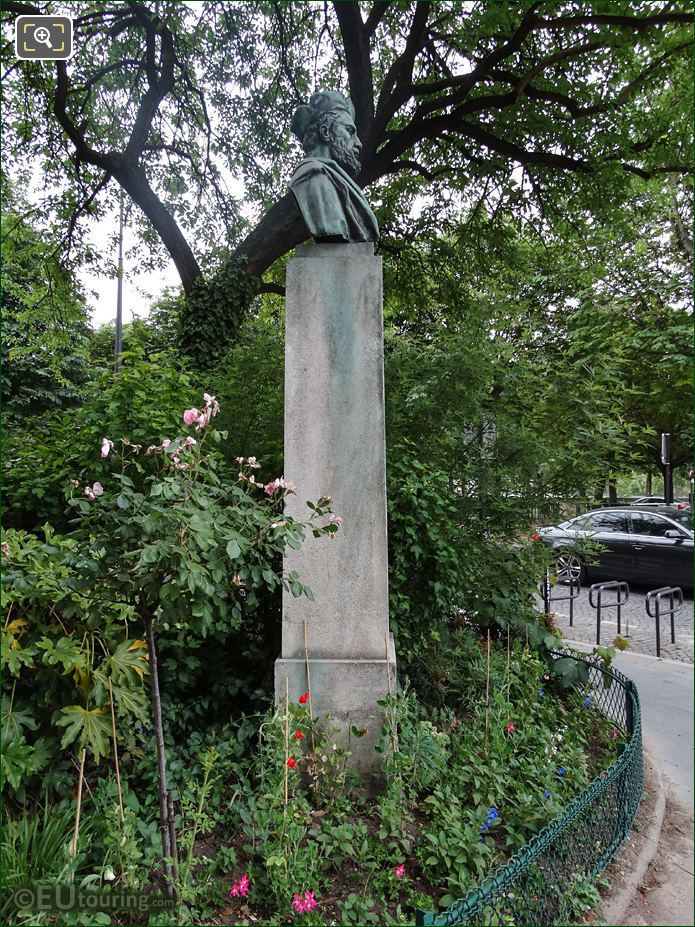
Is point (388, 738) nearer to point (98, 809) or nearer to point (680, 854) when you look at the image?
point (98, 809)

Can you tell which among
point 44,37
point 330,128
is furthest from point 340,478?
point 44,37

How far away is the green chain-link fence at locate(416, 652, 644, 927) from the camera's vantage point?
84.9 inches

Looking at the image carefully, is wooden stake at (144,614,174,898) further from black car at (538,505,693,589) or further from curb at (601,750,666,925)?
black car at (538,505,693,589)

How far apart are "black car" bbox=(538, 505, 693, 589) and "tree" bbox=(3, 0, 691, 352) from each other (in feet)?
19.9

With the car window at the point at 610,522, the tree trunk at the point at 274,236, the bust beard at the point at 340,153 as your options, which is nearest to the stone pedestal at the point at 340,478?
the bust beard at the point at 340,153

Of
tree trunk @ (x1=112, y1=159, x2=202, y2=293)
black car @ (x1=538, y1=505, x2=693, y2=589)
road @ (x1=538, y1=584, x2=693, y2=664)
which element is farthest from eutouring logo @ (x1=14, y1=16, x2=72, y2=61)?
black car @ (x1=538, y1=505, x2=693, y2=589)

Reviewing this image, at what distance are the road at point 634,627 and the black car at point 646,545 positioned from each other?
0.49m

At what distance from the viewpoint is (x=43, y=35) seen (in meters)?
3.77

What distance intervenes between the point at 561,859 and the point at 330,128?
4.54 metres

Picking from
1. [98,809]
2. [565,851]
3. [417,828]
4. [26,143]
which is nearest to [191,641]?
[98,809]

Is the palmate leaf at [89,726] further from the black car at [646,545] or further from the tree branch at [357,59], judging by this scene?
the black car at [646,545]

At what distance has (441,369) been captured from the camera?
4980 mm

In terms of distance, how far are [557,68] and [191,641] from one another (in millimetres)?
7858

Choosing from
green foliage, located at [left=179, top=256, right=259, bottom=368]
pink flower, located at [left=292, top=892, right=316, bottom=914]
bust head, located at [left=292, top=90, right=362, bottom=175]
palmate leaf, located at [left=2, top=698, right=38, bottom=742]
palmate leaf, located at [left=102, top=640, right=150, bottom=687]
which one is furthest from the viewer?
green foliage, located at [left=179, top=256, right=259, bottom=368]
